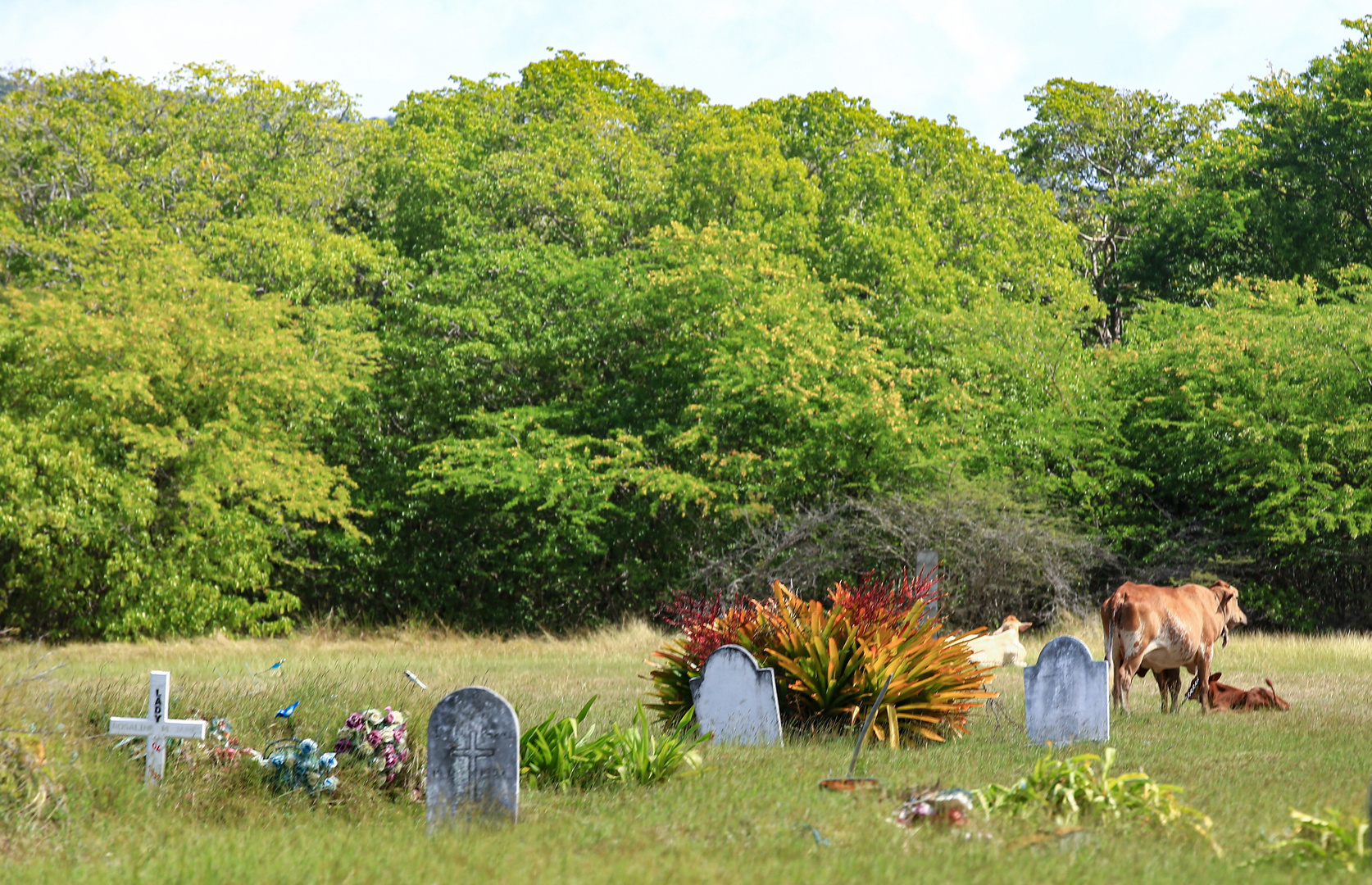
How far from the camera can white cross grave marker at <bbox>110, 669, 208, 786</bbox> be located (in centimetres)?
763

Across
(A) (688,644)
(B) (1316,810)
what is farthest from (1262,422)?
(B) (1316,810)

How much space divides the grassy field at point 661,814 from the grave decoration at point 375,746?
0.64 ft

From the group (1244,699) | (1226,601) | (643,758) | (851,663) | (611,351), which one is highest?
(611,351)

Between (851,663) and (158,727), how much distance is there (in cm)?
A: 526

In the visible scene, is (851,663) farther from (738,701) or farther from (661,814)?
(661,814)

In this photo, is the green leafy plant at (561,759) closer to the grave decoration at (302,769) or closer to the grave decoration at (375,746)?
the grave decoration at (375,746)

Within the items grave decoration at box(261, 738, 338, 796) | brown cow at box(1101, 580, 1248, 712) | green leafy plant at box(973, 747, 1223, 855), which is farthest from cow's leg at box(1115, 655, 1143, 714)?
grave decoration at box(261, 738, 338, 796)

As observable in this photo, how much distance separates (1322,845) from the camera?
215 inches

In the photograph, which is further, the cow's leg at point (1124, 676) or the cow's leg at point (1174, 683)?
the cow's leg at point (1174, 683)

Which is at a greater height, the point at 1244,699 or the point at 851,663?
the point at 851,663

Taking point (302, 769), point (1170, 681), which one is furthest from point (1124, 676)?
point (302, 769)

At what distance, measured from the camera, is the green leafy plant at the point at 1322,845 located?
210 inches

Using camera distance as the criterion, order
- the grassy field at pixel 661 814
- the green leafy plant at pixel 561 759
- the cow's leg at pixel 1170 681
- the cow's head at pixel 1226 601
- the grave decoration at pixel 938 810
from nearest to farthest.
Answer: the grassy field at pixel 661 814 → the grave decoration at pixel 938 810 → the green leafy plant at pixel 561 759 → the cow's leg at pixel 1170 681 → the cow's head at pixel 1226 601

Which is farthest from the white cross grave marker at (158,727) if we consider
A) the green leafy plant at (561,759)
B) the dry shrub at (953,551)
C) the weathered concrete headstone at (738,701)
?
the dry shrub at (953,551)
